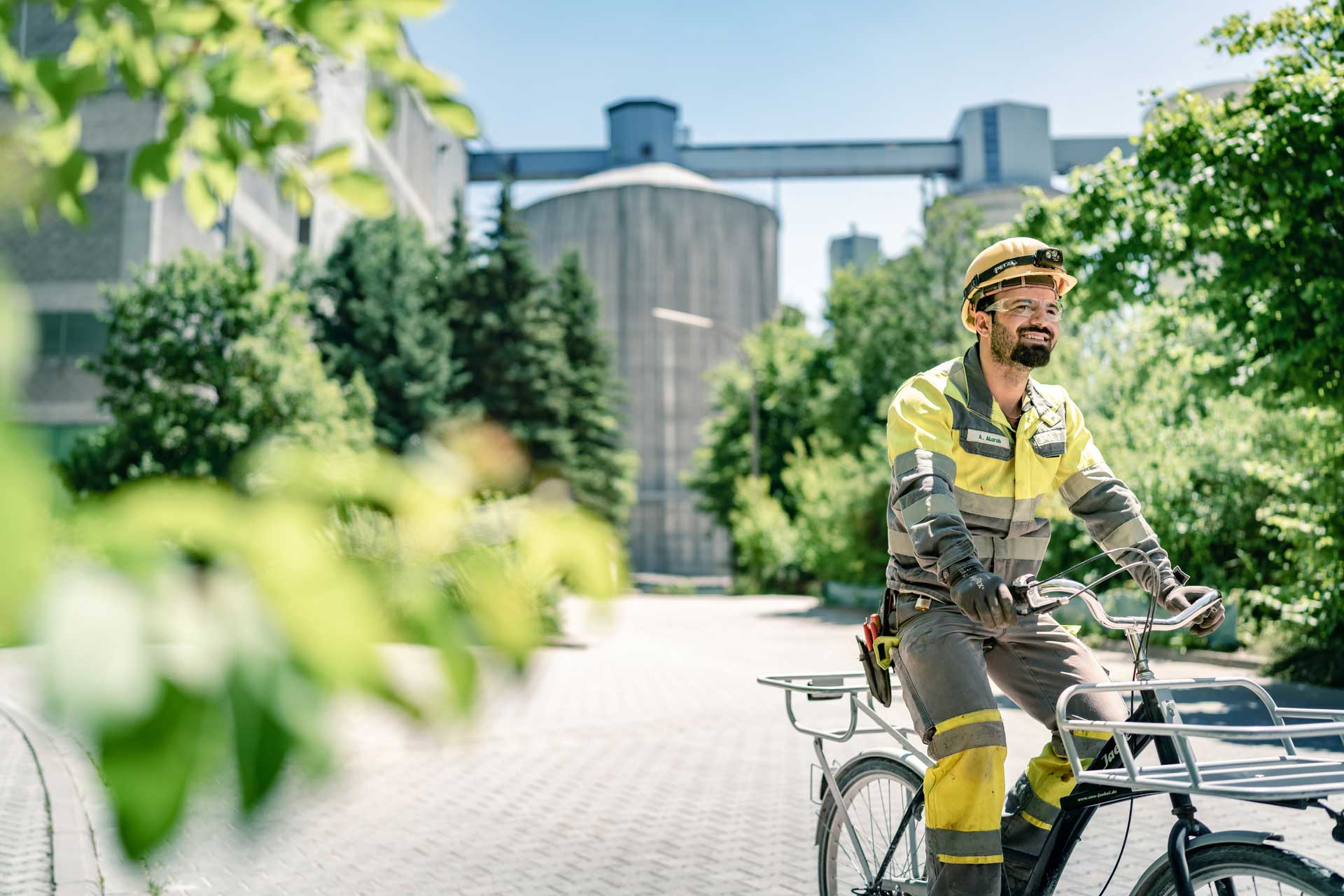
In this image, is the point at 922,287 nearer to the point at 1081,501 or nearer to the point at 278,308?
the point at 278,308

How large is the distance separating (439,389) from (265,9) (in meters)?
38.8

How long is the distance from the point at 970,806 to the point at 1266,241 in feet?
30.3

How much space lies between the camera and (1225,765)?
2.52m

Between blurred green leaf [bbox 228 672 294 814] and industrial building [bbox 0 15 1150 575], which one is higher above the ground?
industrial building [bbox 0 15 1150 575]

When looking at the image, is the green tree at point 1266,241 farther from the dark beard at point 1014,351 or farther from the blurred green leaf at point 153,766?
the blurred green leaf at point 153,766

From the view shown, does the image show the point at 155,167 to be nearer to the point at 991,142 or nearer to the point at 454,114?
the point at 454,114

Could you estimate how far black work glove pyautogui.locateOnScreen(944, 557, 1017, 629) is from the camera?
107 inches

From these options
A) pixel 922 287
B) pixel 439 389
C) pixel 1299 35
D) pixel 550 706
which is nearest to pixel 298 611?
pixel 550 706

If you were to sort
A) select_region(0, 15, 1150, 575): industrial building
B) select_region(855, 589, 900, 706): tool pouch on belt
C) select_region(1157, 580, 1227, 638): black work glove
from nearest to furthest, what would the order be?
select_region(1157, 580, 1227, 638): black work glove → select_region(855, 589, 900, 706): tool pouch on belt → select_region(0, 15, 1150, 575): industrial building

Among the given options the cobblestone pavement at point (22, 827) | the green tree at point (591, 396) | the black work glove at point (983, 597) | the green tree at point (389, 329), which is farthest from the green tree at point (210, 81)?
the green tree at point (591, 396)

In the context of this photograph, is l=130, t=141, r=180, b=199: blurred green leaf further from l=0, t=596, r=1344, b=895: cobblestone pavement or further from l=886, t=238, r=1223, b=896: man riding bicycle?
l=886, t=238, r=1223, b=896: man riding bicycle

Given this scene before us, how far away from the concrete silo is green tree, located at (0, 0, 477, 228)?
5674 cm

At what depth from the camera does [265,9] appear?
4.19 feet

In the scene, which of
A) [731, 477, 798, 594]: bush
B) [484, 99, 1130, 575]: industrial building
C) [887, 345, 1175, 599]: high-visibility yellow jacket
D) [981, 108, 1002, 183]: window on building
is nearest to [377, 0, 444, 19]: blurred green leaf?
[887, 345, 1175, 599]: high-visibility yellow jacket
